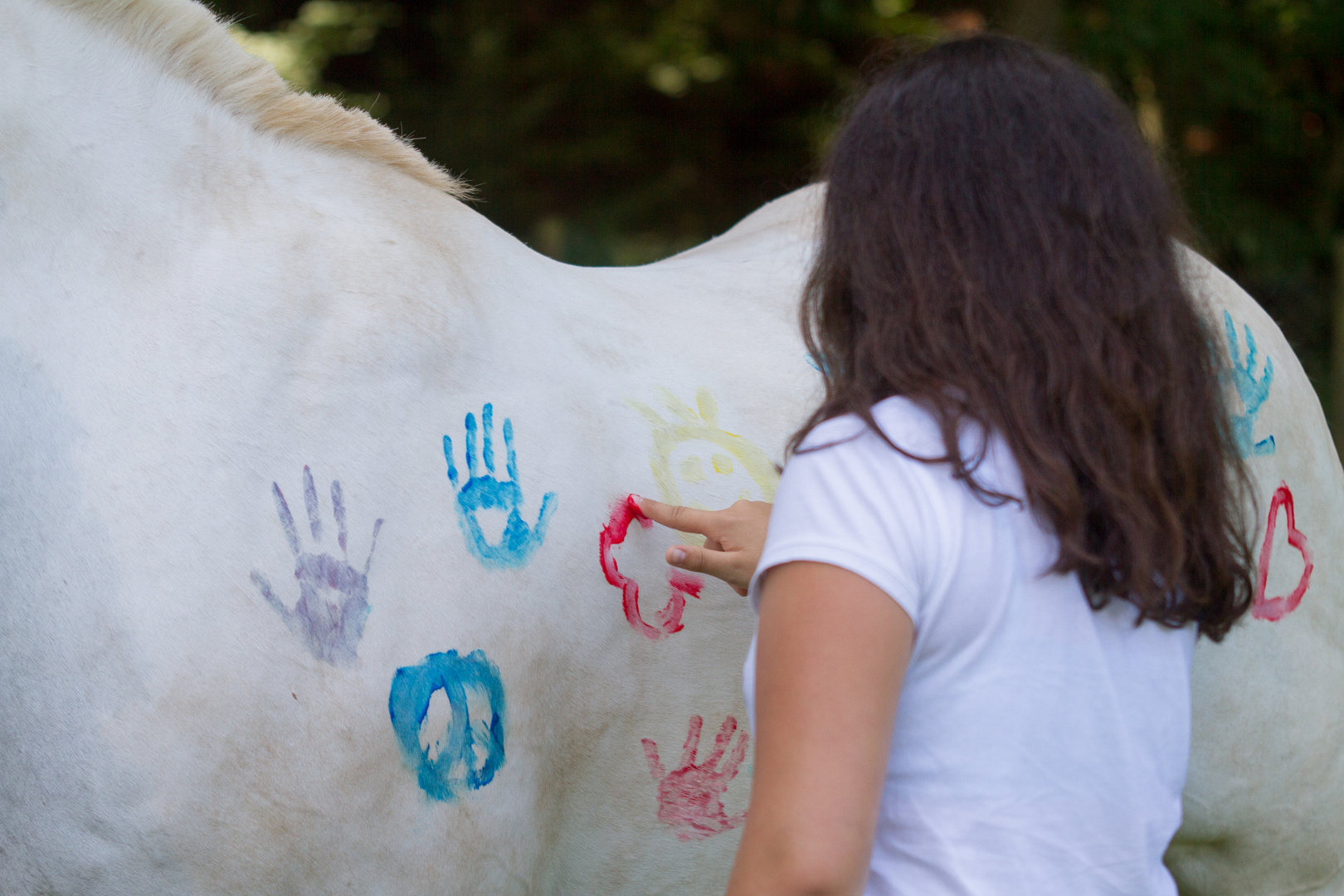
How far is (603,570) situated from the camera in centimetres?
149

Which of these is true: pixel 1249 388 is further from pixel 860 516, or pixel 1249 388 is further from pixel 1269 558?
pixel 860 516

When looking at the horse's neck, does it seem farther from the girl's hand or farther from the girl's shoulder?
the girl's shoulder

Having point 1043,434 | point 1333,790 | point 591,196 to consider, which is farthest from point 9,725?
point 591,196

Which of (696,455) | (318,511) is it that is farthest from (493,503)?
(696,455)

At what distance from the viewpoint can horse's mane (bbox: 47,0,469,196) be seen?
4.65 ft

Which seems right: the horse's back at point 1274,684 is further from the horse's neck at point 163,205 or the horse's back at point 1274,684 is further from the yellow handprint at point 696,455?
the horse's neck at point 163,205

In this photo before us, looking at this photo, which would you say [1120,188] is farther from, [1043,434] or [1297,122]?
[1297,122]

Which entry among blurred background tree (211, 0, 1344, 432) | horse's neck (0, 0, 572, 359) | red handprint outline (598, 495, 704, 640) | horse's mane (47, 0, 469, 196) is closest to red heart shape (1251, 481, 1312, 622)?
red handprint outline (598, 495, 704, 640)

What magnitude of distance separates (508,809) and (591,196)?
6.05m

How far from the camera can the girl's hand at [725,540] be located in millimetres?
1282

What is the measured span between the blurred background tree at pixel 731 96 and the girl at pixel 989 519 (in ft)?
14.0

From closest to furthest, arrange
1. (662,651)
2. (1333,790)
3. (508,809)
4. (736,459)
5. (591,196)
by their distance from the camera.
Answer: (508,809)
(662,651)
(736,459)
(1333,790)
(591,196)

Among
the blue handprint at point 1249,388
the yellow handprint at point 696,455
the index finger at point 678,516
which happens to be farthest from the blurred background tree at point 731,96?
the index finger at point 678,516

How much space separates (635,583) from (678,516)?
15 cm
